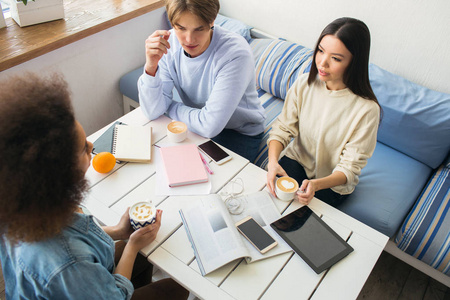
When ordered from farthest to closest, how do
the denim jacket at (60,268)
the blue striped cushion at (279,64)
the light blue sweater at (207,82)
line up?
the blue striped cushion at (279,64)
the light blue sweater at (207,82)
the denim jacket at (60,268)

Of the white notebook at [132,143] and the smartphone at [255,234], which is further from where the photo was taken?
the white notebook at [132,143]

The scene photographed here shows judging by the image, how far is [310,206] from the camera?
127cm

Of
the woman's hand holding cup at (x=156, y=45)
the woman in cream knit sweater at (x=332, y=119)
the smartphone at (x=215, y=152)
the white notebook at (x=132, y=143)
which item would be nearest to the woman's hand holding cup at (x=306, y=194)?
the woman in cream knit sweater at (x=332, y=119)

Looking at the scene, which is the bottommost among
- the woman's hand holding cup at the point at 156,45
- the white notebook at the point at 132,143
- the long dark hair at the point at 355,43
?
the white notebook at the point at 132,143

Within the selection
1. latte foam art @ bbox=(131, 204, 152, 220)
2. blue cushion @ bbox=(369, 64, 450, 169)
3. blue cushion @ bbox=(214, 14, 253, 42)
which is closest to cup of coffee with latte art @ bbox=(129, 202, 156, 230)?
latte foam art @ bbox=(131, 204, 152, 220)

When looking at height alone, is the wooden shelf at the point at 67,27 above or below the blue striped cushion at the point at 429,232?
above

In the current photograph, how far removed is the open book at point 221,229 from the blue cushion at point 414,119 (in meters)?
1.05

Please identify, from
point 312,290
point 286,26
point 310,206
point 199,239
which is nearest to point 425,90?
Answer: point 286,26

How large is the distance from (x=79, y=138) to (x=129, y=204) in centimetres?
48

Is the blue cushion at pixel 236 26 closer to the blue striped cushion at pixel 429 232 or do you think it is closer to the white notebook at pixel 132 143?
the white notebook at pixel 132 143

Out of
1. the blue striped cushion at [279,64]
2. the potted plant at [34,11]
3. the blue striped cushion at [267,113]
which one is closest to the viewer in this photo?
the potted plant at [34,11]

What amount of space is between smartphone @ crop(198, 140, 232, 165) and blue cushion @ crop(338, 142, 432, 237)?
2.15 feet

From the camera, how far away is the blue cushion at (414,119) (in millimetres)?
1835

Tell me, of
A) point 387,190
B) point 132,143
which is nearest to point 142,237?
point 132,143
